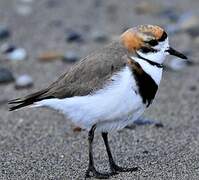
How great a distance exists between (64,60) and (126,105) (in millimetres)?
3959

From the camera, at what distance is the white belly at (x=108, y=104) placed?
4.71 meters

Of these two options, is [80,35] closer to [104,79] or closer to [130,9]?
[130,9]

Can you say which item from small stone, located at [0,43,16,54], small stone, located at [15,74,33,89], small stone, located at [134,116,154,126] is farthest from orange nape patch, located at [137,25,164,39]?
small stone, located at [0,43,16,54]

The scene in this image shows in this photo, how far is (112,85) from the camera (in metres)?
4.74

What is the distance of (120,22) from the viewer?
34.3 ft

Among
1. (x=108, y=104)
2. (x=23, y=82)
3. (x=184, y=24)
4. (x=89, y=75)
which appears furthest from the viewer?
(x=184, y=24)

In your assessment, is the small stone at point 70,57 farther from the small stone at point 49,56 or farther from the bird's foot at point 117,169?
the bird's foot at point 117,169

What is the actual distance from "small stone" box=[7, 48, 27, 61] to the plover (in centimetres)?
372

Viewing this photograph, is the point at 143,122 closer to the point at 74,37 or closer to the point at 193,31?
the point at 74,37

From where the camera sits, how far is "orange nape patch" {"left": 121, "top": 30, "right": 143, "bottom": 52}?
16.0 ft

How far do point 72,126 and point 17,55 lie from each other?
2.50m

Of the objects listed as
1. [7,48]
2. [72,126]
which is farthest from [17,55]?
[72,126]

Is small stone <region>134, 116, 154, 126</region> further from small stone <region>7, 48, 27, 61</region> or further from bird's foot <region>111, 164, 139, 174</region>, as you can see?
small stone <region>7, 48, 27, 61</region>

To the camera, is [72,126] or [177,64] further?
[177,64]
